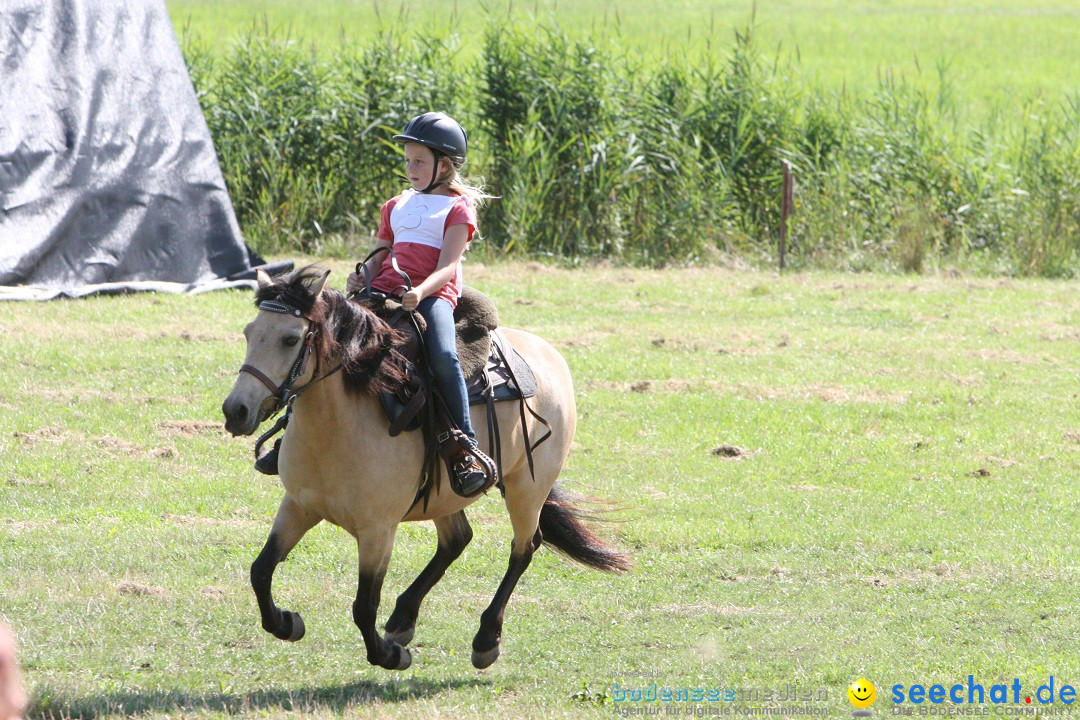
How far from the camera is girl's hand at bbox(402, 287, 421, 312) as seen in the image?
5199 mm

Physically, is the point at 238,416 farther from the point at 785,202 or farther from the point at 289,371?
the point at 785,202

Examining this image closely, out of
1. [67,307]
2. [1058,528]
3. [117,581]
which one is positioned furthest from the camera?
→ [67,307]

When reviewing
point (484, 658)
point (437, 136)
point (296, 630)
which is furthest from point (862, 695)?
point (437, 136)

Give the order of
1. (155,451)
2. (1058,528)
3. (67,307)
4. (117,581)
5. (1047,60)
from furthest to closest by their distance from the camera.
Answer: (1047,60) < (67,307) < (155,451) < (1058,528) < (117,581)

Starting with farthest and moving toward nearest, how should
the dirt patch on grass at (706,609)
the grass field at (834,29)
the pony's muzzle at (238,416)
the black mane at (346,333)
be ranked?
the grass field at (834,29) → the dirt patch on grass at (706,609) → the black mane at (346,333) → the pony's muzzle at (238,416)

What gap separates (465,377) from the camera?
5578 millimetres

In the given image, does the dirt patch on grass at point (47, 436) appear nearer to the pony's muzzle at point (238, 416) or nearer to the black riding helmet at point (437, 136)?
the black riding helmet at point (437, 136)

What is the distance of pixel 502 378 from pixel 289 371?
1.41 m

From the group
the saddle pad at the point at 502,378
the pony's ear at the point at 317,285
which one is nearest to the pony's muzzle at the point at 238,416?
the pony's ear at the point at 317,285

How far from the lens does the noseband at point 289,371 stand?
14.7ft

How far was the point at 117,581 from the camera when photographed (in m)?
6.41

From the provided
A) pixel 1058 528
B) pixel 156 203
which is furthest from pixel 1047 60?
pixel 1058 528

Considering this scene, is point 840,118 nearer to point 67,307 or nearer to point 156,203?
point 156,203

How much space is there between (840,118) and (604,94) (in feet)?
11.1
